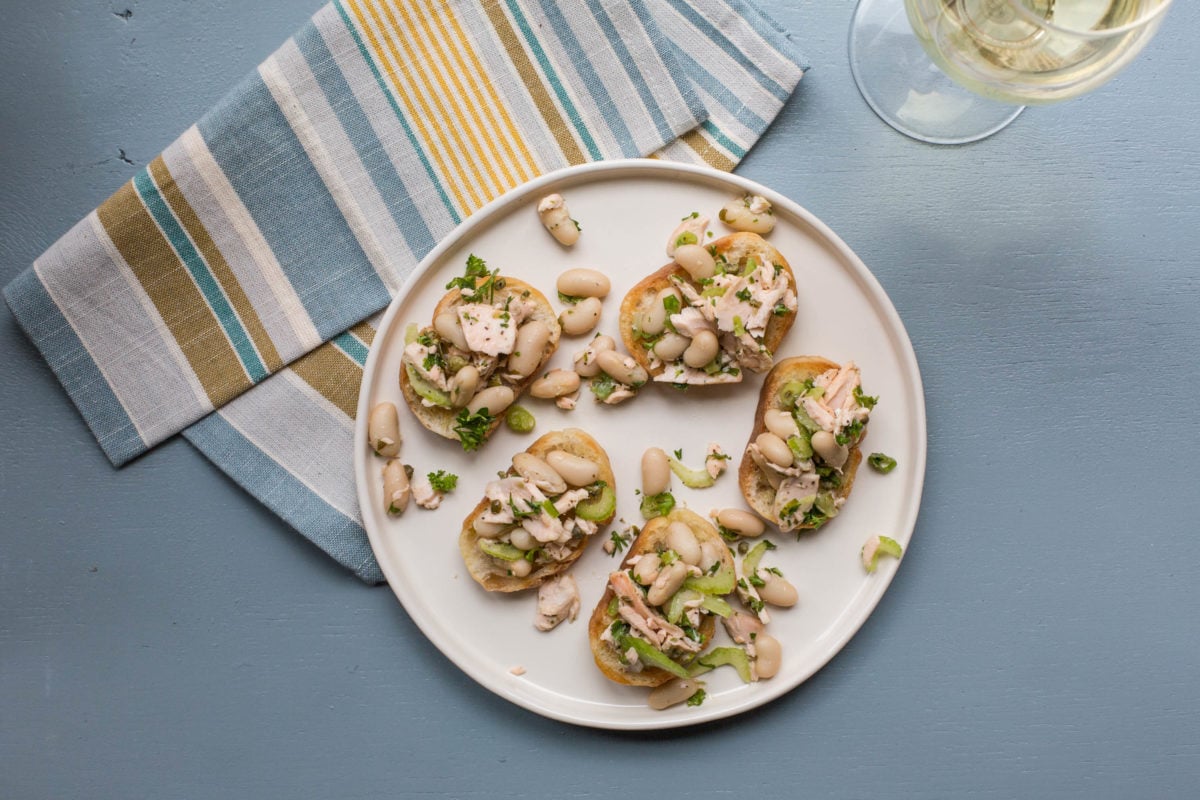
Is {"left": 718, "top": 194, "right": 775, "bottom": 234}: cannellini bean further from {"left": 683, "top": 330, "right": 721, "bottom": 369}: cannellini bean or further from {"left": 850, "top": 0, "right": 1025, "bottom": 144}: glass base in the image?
{"left": 850, "top": 0, "right": 1025, "bottom": 144}: glass base

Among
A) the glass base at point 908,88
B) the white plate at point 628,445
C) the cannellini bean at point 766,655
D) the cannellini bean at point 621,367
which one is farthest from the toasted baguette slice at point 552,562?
the glass base at point 908,88

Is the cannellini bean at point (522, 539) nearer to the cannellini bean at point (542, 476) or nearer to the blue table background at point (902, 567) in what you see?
the cannellini bean at point (542, 476)

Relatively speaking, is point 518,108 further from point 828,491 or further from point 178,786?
point 178,786

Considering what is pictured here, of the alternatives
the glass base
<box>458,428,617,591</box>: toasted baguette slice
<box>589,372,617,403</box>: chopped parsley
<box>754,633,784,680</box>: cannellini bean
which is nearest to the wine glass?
the glass base

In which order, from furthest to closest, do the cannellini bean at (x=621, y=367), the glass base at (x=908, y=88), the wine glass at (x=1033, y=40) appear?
the glass base at (x=908, y=88)
the cannellini bean at (x=621, y=367)
the wine glass at (x=1033, y=40)

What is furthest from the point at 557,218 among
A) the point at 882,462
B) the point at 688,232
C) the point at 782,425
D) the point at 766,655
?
the point at 766,655
